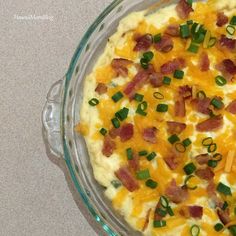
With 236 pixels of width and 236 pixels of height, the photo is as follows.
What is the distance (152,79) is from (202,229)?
439mm

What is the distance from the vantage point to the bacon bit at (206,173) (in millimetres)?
1343

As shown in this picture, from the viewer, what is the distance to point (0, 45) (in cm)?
163

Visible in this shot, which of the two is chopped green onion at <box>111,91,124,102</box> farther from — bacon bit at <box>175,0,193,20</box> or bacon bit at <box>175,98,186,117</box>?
bacon bit at <box>175,0,193,20</box>

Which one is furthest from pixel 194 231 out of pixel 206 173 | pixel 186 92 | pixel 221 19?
pixel 221 19

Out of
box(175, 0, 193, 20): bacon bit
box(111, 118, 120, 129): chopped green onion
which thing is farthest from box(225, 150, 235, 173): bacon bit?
box(175, 0, 193, 20): bacon bit

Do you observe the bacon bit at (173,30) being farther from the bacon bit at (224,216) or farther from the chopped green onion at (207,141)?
the bacon bit at (224,216)

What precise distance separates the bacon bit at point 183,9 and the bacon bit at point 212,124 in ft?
1.04

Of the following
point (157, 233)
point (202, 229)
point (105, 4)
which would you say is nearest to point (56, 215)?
point (157, 233)

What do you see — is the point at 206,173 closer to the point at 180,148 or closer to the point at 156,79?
the point at 180,148

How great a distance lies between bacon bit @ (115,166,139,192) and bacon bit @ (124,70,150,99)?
21cm

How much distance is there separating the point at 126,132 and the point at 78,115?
18 centimetres

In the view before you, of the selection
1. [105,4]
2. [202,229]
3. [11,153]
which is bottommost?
[202,229]

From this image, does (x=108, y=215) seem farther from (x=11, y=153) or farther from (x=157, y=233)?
(x=11, y=153)

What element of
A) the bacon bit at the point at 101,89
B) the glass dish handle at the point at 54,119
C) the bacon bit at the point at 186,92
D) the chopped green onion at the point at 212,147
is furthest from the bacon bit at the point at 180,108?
the glass dish handle at the point at 54,119
